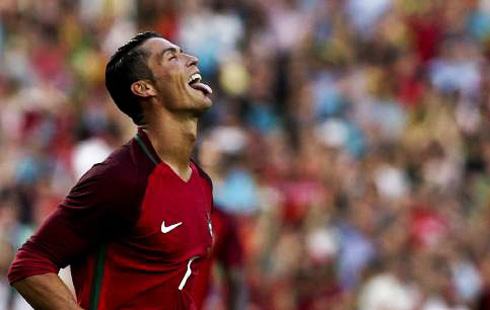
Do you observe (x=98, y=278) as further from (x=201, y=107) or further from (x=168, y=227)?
(x=201, y=107)

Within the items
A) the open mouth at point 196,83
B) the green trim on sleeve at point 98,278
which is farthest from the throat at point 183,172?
the green trim on sleeve at point 98,278

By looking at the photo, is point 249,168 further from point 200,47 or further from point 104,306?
point 104,306

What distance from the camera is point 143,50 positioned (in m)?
6.39

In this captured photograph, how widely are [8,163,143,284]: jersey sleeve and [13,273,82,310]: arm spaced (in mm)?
27

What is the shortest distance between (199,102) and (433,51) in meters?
10.9

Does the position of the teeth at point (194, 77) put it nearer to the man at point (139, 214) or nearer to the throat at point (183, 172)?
the man at point (139, 214)

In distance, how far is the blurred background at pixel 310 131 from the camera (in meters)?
13.2

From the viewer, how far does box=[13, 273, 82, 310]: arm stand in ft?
19.2

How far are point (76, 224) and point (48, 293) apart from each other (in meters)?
0.30

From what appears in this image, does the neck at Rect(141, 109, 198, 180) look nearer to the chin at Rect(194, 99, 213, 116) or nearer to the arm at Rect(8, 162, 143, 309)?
the chin at Rect(194, 99, 213, 116)

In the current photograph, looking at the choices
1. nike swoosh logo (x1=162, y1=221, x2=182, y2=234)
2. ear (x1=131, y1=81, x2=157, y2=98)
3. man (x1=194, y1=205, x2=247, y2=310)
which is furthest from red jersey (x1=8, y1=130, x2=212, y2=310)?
man (x1=194, y1=205, x2=247, y2=310)

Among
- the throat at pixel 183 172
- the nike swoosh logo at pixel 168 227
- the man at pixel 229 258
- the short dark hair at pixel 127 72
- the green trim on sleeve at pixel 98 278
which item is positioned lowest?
the man at pixel 229 258

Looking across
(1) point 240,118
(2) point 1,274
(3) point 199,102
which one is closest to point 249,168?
(1) point 240,118

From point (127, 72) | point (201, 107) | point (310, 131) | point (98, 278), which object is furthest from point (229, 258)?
point (310, 131)
